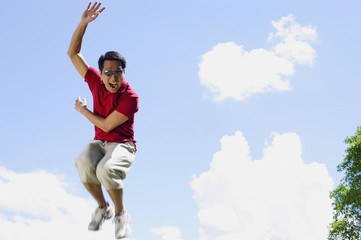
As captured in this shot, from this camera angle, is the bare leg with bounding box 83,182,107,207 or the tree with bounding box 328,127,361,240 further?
the tree with bounding box 328,127,361,240

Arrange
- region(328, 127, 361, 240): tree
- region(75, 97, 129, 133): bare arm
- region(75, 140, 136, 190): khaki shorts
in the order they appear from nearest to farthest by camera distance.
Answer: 1. region(75, 140, 136, 190): khaki shorts
2. region(75, 97, 129, 133): bare arm
3. region(328, 127, 361, 240): tree

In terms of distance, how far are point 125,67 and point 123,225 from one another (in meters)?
2.15

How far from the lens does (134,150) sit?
6.18m

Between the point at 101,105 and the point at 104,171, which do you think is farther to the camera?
the point at 101,105

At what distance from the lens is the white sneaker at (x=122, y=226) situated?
226 inches

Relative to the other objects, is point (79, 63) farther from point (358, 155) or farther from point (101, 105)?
point (358, 155)

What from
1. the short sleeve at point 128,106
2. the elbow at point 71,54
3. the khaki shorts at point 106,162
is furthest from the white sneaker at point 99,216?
the elbow at point 71,54

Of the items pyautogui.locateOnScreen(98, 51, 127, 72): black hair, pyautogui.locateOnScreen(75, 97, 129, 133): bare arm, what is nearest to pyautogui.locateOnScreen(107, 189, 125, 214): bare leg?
pyautogui.locateOnScreen(75, 97, 129, 133): bare arm

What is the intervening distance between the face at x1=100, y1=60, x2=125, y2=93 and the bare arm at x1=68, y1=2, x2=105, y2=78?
2.20ft

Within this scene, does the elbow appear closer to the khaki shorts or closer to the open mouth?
the open mouth

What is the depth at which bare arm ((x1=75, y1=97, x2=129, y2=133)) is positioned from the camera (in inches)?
230

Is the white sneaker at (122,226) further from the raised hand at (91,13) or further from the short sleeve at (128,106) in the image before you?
the raised hand at (91,13)

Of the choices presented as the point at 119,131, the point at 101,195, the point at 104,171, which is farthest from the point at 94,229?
the point at 119,131

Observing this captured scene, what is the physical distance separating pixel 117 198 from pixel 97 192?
0.47 m
